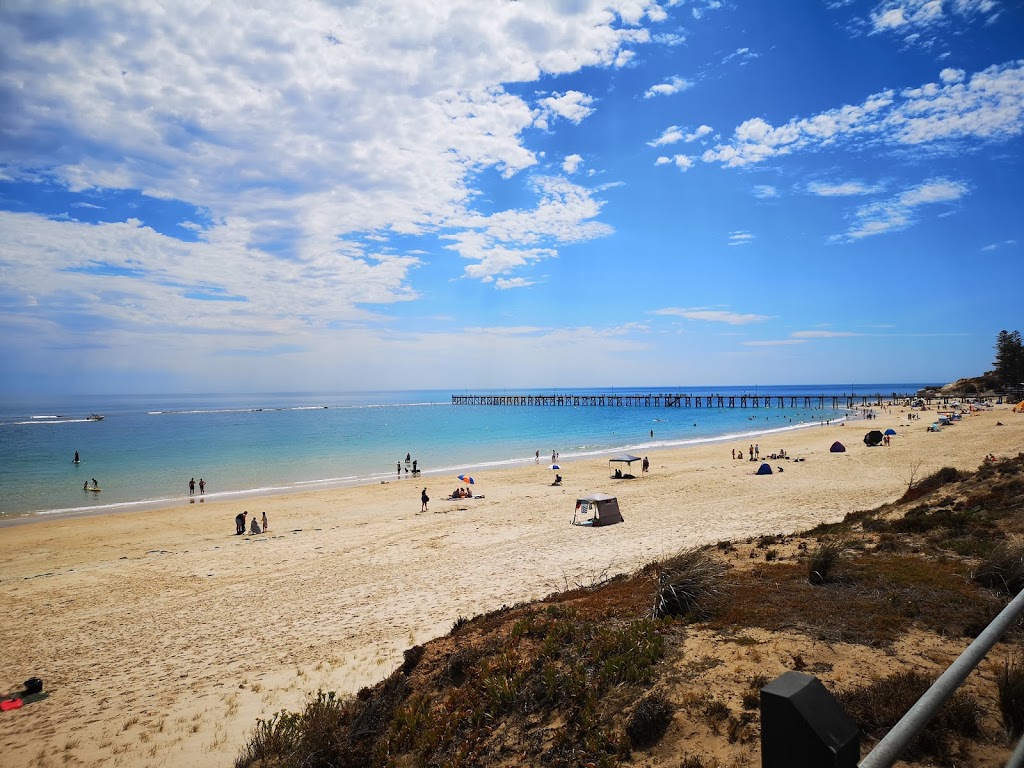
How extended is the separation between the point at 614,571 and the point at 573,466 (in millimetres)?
26872

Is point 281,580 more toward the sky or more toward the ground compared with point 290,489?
more toward the sky

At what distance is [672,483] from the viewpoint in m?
30.5

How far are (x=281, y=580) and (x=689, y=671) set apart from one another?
14.0m

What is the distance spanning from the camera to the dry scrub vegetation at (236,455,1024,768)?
4398 millimetres

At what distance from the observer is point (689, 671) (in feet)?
17.6

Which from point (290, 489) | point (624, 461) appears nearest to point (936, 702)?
point (624, 461)

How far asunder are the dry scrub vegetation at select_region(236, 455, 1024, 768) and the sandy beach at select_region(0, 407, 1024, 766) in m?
2.86

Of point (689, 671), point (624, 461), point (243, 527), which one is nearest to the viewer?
point (689, 671)

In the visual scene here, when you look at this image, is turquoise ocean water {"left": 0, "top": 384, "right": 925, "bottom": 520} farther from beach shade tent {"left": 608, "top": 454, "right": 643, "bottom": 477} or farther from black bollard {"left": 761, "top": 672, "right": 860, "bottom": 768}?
black bollard {"left": 761, "top": 672, "right": 860, "bottom": 768}

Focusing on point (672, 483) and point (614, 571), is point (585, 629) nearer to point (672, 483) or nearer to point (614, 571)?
point (614, 571)

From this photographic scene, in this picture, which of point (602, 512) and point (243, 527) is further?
point (243, 527)

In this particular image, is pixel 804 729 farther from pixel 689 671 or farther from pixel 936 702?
pixel 689 671

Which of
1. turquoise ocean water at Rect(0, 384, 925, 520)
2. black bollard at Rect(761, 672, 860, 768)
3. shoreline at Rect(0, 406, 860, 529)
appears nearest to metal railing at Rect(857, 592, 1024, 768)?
black bollard at Rect(761, 672, 860, 768)

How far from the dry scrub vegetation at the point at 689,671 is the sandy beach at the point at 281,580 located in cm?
286
